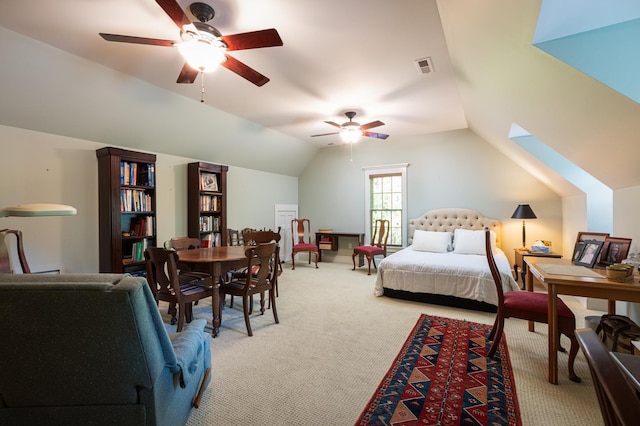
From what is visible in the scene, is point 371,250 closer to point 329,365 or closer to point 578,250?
point 578,250

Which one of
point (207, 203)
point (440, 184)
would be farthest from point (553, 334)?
point (207, 203)

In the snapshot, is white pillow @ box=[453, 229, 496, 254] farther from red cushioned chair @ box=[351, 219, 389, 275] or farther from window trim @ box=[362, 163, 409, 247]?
red cushioned chair @ box=[351, 219, 389, 275]

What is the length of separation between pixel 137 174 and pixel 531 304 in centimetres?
466

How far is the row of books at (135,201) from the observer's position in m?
3.67

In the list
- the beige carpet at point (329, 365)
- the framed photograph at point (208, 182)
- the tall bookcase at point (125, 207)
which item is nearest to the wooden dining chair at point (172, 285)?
the beige carpet at point (329, 365)

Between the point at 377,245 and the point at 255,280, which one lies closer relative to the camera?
the point at 255,280

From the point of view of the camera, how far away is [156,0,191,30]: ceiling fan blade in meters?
1.58

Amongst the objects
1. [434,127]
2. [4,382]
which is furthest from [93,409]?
[434,127]

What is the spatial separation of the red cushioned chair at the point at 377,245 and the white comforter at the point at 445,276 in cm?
133

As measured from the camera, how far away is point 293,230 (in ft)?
22.9

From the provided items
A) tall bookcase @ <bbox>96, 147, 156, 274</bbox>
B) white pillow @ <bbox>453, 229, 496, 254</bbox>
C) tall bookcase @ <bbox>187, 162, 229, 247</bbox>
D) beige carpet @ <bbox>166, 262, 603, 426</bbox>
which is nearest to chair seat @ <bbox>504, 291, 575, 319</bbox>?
beige carpet @ <bbox>166, 262, 603, 426</bbox>

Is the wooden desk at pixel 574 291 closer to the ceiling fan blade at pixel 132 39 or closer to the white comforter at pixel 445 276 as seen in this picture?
the white comforter at pixel 445 276

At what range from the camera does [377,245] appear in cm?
610

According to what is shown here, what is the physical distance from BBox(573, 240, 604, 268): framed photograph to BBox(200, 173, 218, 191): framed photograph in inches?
191
